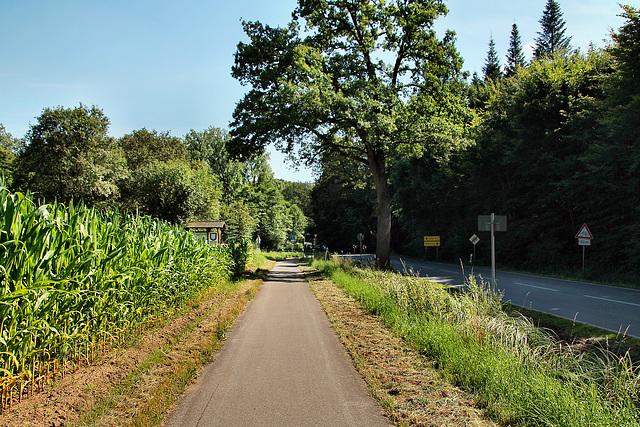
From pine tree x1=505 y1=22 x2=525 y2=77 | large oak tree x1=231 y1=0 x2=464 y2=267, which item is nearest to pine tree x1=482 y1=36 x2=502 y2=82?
pine tree x1=505 y1=22 x2=525 y2=77

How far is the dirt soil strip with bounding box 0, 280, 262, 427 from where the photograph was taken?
3.83 meters

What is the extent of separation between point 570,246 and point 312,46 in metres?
19.7

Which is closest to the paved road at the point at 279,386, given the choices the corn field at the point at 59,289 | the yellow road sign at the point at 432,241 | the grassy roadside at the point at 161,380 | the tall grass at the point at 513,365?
the grassy roadside at the point at 161,380

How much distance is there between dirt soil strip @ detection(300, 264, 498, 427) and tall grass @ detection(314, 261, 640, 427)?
8.6 inches

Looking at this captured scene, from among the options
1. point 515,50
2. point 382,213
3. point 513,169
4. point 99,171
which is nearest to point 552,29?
point 515,50


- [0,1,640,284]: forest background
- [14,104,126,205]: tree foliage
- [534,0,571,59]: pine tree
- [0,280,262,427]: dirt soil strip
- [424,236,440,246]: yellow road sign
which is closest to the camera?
[0,280,262,427]: dirt soil strip

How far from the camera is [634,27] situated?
17.1 metres

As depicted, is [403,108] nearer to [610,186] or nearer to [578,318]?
[610,186]

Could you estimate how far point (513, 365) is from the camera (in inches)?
184

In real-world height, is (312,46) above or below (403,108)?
above

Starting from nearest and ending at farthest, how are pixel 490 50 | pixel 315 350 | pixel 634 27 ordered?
pixel 315 350, pixel 634 27, pixel 490 50

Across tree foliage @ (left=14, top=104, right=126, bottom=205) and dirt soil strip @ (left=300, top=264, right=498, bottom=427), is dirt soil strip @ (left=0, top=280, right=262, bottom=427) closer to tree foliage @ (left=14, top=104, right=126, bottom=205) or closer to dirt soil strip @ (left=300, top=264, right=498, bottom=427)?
dirt soil strip @ (left=300, top=264, right=498, bottom=427)

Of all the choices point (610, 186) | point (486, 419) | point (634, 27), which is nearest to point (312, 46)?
point (634, 27)

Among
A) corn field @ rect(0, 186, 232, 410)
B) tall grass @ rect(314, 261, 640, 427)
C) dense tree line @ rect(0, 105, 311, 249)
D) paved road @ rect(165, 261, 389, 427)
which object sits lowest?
paved road @ rect(165, 261, 389, 427)
